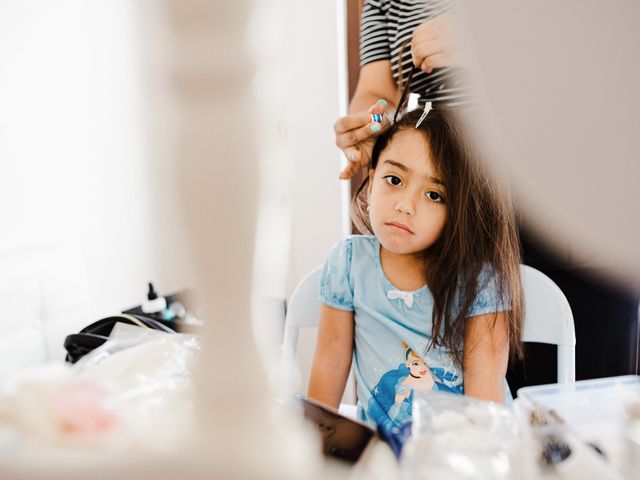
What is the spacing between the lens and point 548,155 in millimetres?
305

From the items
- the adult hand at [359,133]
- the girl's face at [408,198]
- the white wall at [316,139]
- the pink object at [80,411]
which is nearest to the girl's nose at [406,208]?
the girl's face at [408,198]

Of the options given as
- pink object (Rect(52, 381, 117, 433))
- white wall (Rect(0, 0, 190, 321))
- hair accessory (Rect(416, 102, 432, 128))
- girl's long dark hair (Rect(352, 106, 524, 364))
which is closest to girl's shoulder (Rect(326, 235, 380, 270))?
girl's long dark hair (Rect(352, 106, 524, 364))

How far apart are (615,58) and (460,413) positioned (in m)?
0.22

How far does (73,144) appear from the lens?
1.11m

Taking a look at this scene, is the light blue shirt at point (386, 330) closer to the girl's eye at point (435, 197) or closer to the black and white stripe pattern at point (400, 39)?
the girl's eye at point (435, 197)

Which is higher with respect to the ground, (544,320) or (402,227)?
(402,227)

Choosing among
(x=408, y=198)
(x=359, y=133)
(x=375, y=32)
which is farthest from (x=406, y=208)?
(x=375, y=32)

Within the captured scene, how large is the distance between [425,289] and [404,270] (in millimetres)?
54

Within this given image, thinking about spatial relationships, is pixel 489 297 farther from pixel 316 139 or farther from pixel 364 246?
pixel 316 139

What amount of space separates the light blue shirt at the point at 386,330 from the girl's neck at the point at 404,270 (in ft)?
0.04

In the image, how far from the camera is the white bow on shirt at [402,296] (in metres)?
0.82

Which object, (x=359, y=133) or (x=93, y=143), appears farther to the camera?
(x=93, y=143)

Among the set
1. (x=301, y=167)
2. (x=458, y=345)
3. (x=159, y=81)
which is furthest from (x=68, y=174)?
(x=159, y=81)

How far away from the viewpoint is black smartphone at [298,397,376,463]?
0.28 meters
